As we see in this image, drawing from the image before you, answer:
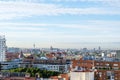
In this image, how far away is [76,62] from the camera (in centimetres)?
4634

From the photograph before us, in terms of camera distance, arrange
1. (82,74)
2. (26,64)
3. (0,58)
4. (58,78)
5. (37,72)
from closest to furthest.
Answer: (82,74) → (58,78) → (37,72) → (26,64) → (0,58)

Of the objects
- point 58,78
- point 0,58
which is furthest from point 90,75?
point 0,58

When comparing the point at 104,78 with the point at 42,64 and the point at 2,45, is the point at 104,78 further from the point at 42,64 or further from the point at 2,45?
the point at 2,45

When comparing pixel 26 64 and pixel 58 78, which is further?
pixel 26 64

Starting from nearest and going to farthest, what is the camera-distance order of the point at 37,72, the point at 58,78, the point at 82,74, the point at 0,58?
the point at 82,74 < the point at 58,78 < the point at 37,72 < the point at 0,58

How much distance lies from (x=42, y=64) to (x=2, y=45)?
14.8m

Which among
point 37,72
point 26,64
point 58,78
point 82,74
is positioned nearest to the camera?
point 82,74

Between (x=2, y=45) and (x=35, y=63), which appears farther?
(x=2, y=45)

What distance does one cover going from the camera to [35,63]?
245ft

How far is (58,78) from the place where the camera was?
37312 mm

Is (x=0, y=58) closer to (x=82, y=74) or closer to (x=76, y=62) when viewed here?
(x=76, y=62)

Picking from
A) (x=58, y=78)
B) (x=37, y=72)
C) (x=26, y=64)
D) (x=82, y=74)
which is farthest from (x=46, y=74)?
(x=26, y=64)

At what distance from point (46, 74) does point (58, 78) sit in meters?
8.01

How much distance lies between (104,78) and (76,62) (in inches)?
351
